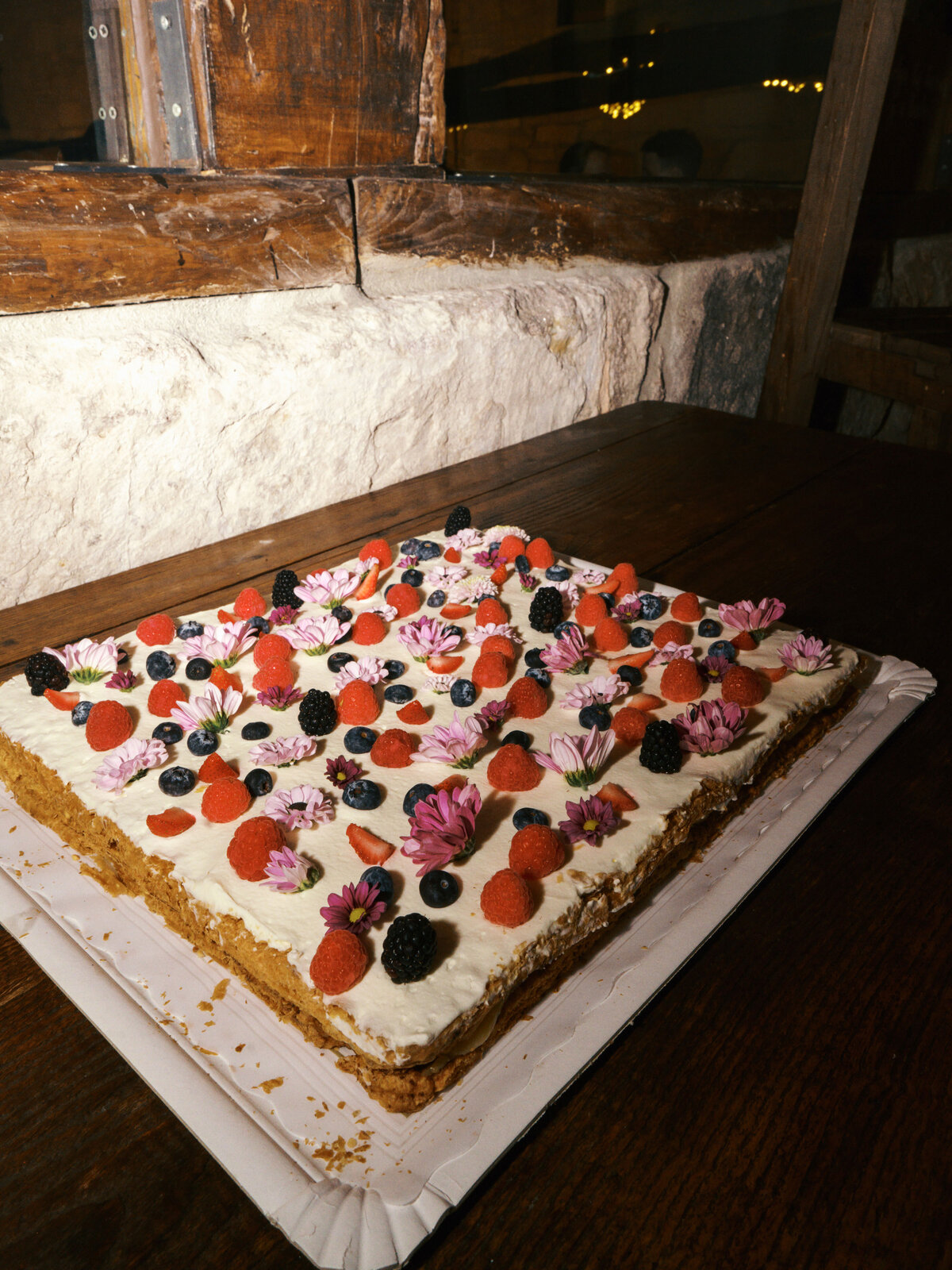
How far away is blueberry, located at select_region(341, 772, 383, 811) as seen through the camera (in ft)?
2.58

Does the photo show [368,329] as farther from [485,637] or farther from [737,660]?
[737,660]

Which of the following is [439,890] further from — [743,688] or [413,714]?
[743,688]

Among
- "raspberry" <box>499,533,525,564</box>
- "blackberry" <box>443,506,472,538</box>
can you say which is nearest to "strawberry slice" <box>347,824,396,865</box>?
"raspberry" <box>499,533,525,564</box>

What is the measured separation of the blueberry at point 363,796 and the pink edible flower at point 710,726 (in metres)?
0.33

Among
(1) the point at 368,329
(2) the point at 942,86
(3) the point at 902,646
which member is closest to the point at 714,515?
(3) the point at 902,646

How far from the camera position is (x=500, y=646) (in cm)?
105

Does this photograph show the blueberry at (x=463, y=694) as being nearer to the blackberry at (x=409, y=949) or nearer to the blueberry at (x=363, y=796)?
the blueberry at (x=363, y=796)

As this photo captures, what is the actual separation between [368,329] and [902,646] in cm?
111

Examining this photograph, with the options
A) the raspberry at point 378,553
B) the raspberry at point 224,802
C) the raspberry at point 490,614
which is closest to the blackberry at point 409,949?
the raspberry at point 224,802

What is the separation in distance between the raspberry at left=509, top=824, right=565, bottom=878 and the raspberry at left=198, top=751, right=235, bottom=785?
29 centimetres

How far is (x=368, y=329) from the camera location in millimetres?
1611

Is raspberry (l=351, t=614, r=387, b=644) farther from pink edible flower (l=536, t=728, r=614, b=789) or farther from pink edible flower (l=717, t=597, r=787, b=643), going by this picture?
pink edible flower (l=717, t=597, r=787, b=643)

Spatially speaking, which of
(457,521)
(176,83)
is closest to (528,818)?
(457,521)

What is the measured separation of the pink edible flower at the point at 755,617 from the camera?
109 centimetres
